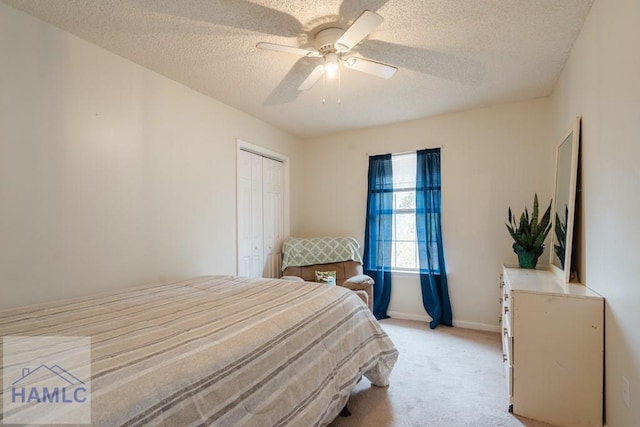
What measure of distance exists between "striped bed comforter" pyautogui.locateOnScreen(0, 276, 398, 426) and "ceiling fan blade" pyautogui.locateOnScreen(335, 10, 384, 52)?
1.55m

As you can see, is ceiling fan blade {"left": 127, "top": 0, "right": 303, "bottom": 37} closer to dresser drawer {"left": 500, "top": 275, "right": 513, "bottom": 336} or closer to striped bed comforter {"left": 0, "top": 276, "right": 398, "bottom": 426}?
striped bed comforter {"left": 0, "top": 276, "right": 398, "bottom": 426}

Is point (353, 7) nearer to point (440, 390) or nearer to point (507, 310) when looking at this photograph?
point (507, 310)

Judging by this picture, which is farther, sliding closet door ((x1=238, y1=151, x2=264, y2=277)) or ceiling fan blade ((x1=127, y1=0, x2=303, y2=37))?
sliding closet door ((x1=238, y1=151, x2=264, y2=277))

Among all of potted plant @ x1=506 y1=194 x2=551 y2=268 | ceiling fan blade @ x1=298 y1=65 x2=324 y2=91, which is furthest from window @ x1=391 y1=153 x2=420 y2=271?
ceiling fan blade @ x1=298 y1=65 x2=324 y2=91

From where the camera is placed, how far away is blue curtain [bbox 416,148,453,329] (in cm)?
354

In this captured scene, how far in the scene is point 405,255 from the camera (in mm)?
3889

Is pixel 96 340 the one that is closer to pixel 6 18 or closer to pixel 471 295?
pixel 6 18

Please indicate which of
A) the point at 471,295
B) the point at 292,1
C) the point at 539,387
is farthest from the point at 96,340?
the point at 471,295

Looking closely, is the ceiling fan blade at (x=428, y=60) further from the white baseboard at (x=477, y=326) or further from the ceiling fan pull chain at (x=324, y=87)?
the white baseboard at (x=477, y=326)

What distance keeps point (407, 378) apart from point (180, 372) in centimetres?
198

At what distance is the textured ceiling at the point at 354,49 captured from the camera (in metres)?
1.76

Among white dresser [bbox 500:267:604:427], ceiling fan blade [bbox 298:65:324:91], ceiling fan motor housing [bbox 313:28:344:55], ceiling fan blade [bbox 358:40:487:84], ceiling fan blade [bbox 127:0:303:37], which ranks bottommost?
white dresser [bbox 500:267:604:427]

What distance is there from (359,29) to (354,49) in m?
0.60

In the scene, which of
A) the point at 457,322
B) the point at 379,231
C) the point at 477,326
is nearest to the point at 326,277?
the point at 379,231
